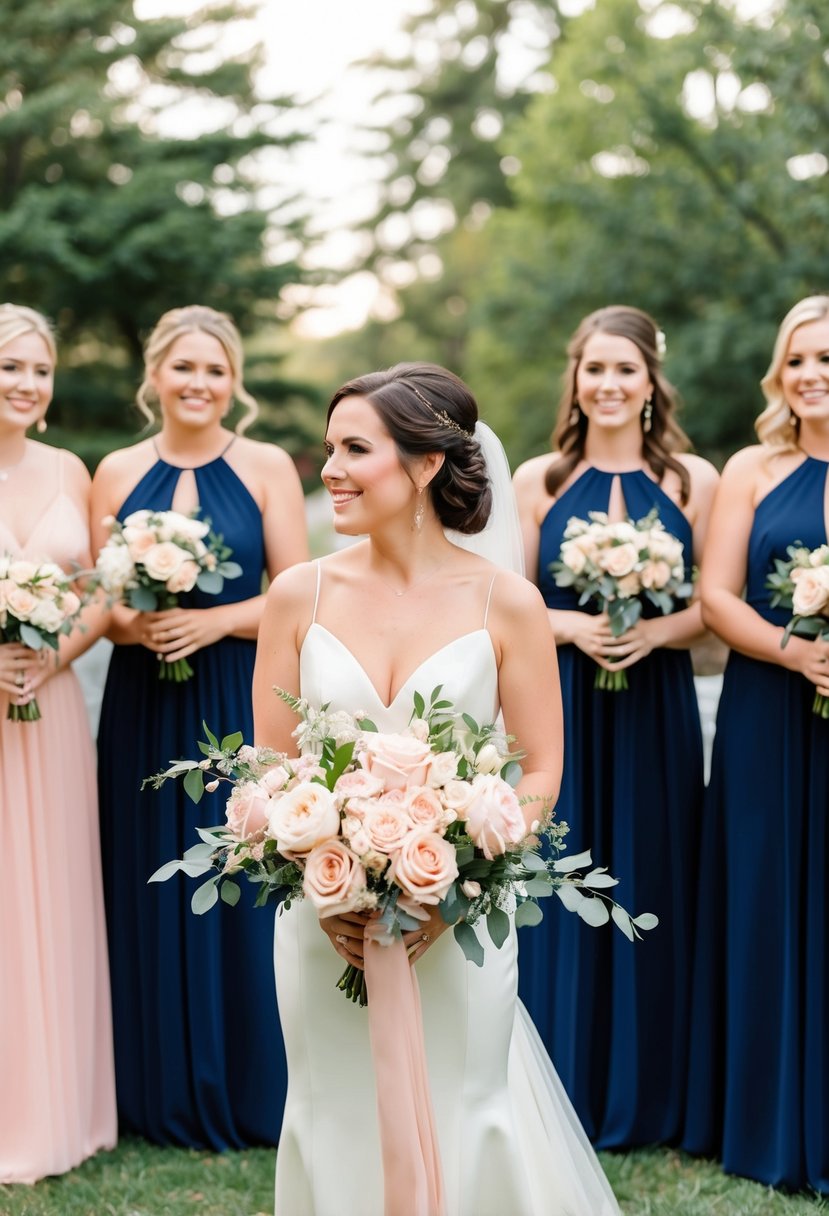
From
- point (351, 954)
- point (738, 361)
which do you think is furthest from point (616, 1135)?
point (738, 361)

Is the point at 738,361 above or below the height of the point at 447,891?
above

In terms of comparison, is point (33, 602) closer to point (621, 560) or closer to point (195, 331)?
point (195, 331)

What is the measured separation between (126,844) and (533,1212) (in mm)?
2547

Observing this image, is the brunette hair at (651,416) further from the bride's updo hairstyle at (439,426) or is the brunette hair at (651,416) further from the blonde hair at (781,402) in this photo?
the bride's updo hairstyle at (439,426)

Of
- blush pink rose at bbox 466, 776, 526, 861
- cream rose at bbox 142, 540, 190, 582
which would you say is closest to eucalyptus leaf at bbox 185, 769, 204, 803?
blush pink rose at bbox 466, 776, 526, 861

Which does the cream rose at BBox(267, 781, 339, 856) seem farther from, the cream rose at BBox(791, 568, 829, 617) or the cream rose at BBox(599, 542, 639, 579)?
the cream rose at BBox(599, 542, 639, 579)

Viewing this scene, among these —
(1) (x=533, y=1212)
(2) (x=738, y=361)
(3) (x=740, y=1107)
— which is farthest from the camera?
(2) (x=738, y=361)

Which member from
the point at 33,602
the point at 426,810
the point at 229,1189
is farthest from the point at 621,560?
the point at 229,1189

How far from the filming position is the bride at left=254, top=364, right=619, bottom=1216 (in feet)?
11.3

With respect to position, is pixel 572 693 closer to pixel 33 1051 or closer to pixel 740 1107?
pixel 740 1107

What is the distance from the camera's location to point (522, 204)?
97.3 feet

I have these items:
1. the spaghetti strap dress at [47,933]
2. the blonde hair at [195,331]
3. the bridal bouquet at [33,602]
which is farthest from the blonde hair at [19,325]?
the bridal bouquet at [33,602]

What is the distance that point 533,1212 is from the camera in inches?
138

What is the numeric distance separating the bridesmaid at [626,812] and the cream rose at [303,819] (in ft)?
8.27
